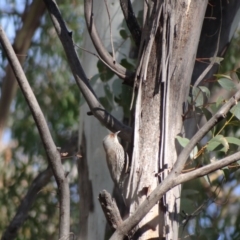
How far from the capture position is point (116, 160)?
110 cm

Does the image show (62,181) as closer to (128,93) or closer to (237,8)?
(128,93)

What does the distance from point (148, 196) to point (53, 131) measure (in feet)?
8.84

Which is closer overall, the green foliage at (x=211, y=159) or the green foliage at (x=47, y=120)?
the green foliage at (x=211, y=159)

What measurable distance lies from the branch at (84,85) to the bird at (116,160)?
0.02 metres

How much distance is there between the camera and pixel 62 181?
93 centimetres

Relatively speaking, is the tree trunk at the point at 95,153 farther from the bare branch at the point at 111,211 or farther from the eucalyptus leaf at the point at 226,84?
the bare branch at the point at 111,211

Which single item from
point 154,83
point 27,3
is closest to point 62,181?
point 154,83

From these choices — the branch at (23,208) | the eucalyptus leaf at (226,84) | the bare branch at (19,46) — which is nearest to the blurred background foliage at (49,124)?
the branch at (23,208)

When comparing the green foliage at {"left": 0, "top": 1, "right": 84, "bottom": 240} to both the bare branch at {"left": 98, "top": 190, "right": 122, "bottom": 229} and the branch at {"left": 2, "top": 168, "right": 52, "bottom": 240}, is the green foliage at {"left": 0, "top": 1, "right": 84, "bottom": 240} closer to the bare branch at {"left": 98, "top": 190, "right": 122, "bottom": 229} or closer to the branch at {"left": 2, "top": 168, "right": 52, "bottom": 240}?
the branch at {"left": 2, "top": 168, "right": 52, "bottom": 240}

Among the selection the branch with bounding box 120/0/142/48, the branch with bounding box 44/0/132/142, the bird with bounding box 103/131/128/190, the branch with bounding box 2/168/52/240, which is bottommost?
the branch with bounding box 2/168/52/240

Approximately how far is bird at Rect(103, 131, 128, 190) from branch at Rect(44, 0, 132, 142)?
0.08 feet

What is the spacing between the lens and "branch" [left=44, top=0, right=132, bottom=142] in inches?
41.1

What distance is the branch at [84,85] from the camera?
1045 mm

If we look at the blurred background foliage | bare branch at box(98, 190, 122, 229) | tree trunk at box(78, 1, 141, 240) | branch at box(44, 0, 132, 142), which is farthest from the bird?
the blurred background foliage
